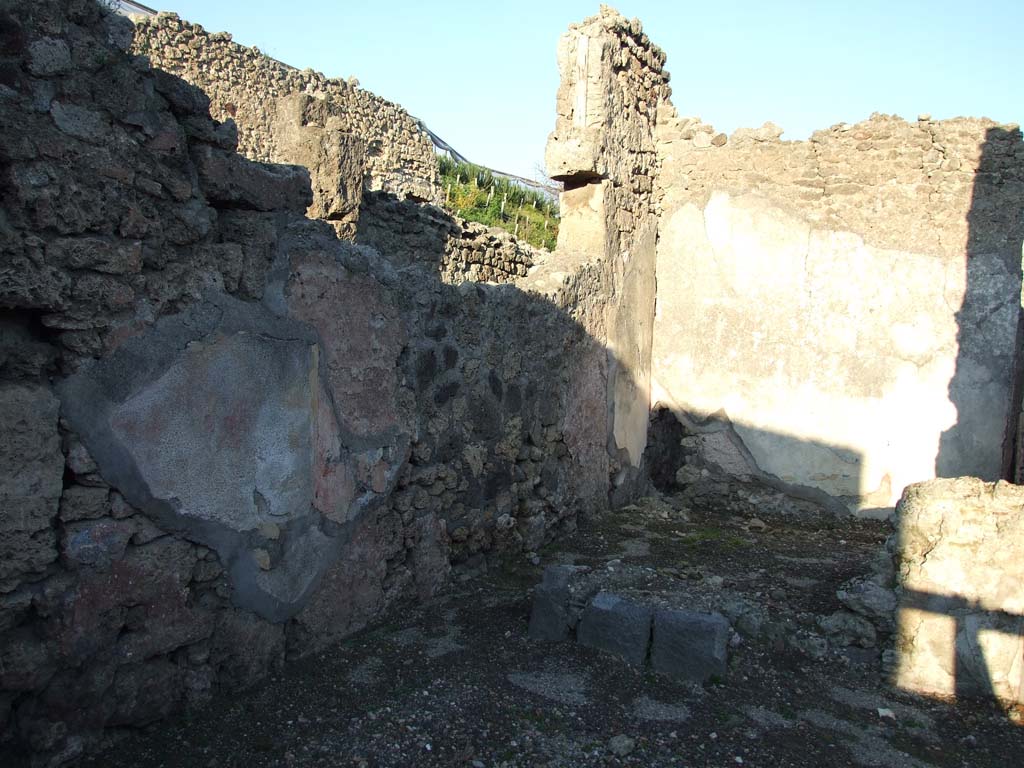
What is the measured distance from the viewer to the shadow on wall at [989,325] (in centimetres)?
488

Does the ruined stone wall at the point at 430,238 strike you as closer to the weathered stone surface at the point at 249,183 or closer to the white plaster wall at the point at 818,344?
the white plaster wall at the point at 818,344

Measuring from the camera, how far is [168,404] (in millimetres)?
2332

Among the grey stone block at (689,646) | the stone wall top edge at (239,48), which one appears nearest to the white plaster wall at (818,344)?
the grey stone block at (689,646)

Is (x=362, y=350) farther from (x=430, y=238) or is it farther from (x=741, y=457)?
(x=430, y=238)

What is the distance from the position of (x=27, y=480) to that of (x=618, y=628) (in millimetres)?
1994

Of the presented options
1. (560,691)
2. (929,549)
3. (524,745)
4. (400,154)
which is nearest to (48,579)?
(524,745)

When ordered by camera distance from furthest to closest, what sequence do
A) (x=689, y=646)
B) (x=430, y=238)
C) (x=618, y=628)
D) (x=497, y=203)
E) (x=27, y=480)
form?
(x=497, y=203) < (x=430, y=238) < (x=618, y=628) < (x=689, y=646) < (x=27, y=480)

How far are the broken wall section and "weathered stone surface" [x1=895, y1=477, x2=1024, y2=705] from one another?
7.57 feet

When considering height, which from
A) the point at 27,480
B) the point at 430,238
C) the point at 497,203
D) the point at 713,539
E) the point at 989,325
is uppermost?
the point at 497,203

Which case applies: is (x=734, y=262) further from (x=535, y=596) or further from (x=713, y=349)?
(x=535, y=596)

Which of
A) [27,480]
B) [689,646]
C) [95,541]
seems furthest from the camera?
[689,646]

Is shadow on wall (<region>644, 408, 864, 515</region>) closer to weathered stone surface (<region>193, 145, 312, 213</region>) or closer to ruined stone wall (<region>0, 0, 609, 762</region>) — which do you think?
ruined stone wall (<region>0, 0, 609, 762</region>)

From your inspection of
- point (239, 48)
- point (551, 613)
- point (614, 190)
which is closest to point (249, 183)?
point (551, 613)

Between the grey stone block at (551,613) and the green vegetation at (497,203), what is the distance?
1233 centimetres
